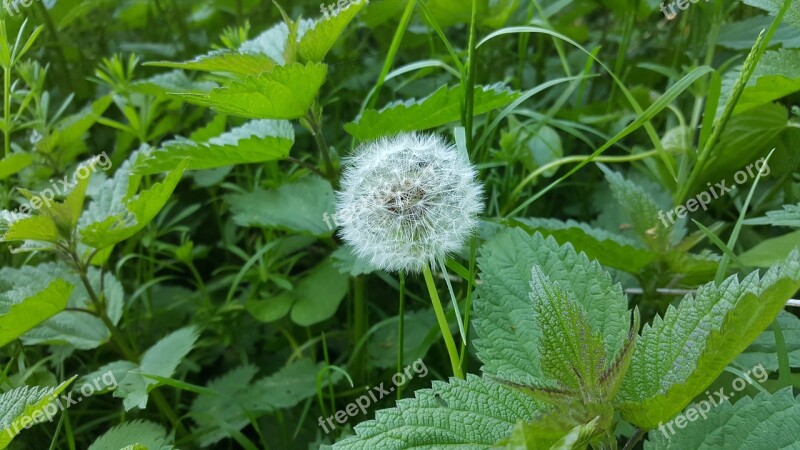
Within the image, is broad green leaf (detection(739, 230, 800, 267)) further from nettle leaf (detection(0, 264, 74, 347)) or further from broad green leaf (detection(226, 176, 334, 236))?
nettle leaf (detection(0, 264, 74, 347))

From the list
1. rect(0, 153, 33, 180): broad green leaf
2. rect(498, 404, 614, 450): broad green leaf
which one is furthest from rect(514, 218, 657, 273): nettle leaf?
rect(0, 153, 33, 180): broad green leaf

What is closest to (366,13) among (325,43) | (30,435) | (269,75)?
(325,43)

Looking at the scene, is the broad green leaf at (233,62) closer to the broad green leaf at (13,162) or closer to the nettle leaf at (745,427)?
the broad green leaf at (13,162)

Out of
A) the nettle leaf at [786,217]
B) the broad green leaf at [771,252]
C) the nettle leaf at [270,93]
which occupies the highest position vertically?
the nettle leaf at [270,93]

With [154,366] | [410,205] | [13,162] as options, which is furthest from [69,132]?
[410,205]

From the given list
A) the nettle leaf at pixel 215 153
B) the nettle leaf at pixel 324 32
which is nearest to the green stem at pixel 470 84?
the nettle leaf at pixel 324 32

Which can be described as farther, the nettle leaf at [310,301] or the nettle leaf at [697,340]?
the nettle leaf at [310,301]
